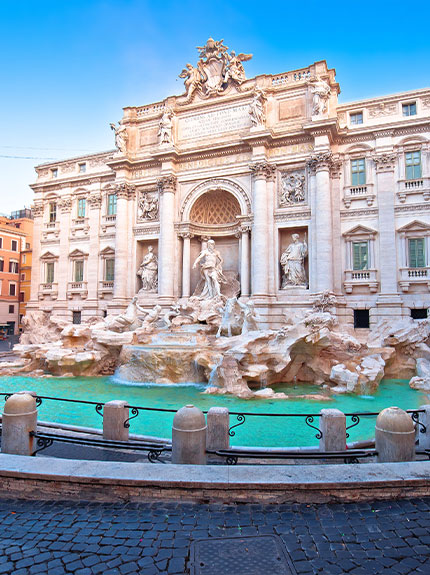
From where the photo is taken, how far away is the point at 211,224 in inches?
985

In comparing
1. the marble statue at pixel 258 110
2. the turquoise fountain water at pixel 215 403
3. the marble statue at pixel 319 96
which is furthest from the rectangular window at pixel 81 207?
the marble statue at pixel 319 96

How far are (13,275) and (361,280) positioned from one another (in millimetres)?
37166

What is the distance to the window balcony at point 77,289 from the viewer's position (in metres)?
27.4

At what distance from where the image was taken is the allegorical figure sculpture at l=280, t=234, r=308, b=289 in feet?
69.7

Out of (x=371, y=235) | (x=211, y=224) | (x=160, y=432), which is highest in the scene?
(x=211, y=224)

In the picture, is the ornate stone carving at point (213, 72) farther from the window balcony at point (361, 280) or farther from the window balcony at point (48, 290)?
the window balcony at point (48, 290)

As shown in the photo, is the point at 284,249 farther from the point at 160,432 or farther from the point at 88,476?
the point at 88,476

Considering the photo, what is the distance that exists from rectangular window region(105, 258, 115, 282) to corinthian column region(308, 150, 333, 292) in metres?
14.2

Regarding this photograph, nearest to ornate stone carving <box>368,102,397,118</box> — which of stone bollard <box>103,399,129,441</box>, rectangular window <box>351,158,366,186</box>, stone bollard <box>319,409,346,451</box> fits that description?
rectangular window <box>351,158,366,186</box>

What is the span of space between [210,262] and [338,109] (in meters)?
11.5

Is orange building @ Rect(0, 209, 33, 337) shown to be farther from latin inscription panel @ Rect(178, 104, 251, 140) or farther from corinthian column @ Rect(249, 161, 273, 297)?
corinthian column @ Rect(249, 161, 273, 297)

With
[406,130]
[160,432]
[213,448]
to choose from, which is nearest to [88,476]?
[213,448]

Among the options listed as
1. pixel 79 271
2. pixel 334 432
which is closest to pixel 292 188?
pixel 79 271

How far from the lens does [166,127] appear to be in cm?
2450
